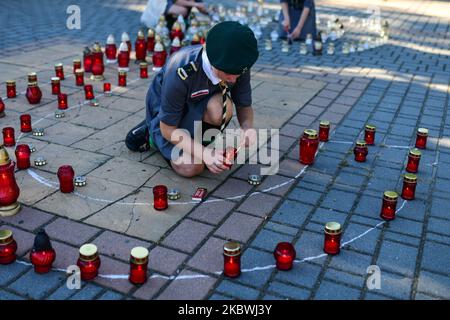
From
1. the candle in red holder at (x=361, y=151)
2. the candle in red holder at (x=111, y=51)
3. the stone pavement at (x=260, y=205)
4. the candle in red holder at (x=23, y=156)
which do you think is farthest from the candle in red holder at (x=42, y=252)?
the candle in red holder at (x=111, y=51)

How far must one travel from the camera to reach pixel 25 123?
4.17 metres

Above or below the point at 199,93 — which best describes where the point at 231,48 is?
above

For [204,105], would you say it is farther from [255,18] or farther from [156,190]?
[255,18]

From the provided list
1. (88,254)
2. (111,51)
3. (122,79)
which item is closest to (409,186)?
(88,254)

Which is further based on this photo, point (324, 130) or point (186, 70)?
point (324, 130)

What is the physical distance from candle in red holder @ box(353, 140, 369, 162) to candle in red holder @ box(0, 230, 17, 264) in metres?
2.50

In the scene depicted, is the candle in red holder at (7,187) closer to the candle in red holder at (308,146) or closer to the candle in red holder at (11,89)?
the candle in red holder at (308,146)

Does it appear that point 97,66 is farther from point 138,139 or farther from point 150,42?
point 138,139

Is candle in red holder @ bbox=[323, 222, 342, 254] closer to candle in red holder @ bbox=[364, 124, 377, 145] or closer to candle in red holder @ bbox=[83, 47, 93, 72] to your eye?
candle in red holder @ bbox=[364, 124, 377, 145]

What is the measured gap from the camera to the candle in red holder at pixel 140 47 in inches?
250

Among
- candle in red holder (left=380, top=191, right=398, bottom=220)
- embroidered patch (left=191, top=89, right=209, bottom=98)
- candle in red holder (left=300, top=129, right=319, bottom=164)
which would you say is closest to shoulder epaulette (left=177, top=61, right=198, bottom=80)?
embroidered patch (left=191, top=89, right=209, bottom=98)

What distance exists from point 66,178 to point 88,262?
96 centimetres

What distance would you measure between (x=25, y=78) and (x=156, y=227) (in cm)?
337
